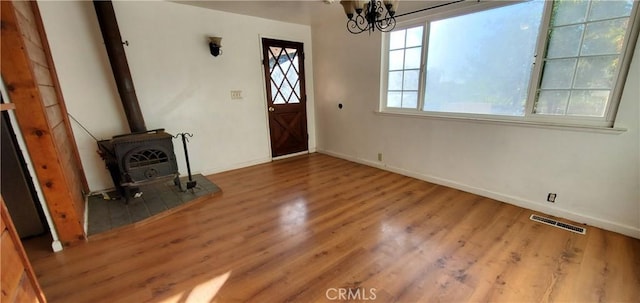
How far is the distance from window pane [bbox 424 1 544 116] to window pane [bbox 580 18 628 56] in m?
0.36

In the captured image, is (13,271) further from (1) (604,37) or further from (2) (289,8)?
(1) (604,37)

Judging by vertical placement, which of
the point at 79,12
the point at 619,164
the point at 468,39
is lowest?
the point at 619,164

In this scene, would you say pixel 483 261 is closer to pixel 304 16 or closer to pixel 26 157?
pixel 26 157

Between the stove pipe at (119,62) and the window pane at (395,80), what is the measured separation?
318 cm

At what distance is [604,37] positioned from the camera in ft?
6.71

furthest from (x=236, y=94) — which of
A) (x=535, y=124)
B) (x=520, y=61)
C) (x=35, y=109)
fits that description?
(x=535, y=124)

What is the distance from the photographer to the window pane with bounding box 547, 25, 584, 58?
7.11ft

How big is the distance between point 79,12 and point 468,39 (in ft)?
13.6

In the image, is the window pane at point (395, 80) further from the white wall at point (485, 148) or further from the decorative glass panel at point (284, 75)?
the decorative glass panel at point (284, 75)

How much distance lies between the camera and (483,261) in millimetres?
1889

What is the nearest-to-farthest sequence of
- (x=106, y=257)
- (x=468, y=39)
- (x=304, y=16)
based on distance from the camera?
(x=106, y=257)
(x=468, y=39)
(x=304, y=16)

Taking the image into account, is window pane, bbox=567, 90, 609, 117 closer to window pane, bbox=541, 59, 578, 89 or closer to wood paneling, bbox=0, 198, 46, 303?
window pane, bbox=541, 59, 578, 89

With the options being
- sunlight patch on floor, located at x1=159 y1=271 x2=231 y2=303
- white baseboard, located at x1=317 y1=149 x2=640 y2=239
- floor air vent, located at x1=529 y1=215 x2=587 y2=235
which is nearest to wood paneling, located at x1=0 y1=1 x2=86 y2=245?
sunlight patch on floor, located at x1=159 y1=271 x2=231 y2=303

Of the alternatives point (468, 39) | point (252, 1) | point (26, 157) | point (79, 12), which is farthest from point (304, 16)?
point (26, 157)
